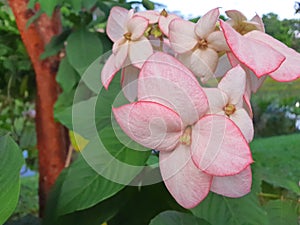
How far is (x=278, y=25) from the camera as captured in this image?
17.2 inches

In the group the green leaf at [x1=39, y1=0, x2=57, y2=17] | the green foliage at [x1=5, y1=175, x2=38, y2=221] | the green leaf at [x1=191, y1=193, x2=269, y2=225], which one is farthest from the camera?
the green foliage at [x1=5, y1=175, x2=38, y2=221]

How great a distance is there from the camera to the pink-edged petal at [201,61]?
0.93 feet

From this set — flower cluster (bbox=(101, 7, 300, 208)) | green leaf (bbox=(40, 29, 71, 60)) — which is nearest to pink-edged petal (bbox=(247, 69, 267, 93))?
flower cluster (bbox=(101, 7, 300, 208))

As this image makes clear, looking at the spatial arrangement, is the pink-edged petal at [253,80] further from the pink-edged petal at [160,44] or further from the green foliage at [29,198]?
the green foliage at [29,198]

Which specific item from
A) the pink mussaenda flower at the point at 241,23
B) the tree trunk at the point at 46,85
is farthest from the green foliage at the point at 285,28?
the tree trunk at the point at 46,85

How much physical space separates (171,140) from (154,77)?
39 mm

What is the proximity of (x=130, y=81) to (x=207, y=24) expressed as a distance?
0.06m

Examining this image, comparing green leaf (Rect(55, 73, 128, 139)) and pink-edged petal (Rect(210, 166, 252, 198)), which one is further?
green leaf (Rect(55, 73, 128, 139))

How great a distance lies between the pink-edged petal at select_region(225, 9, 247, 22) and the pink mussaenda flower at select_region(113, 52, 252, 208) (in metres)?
0.07

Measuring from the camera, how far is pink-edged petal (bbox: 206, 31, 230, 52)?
11.2 inches

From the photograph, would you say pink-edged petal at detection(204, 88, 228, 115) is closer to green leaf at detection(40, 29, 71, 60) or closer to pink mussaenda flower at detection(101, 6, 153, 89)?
pink mussaenda flower at detection(101, 6, 153, 89)

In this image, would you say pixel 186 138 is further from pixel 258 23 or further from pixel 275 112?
pixel 275 112

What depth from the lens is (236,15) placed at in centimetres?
31

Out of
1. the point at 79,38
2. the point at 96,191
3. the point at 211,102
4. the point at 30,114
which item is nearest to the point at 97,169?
the point at 96,191
